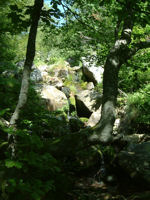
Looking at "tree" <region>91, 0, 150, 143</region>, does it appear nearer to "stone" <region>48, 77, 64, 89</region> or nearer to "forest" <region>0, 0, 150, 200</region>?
"forest" <region>0, 0, 150, 200</region>

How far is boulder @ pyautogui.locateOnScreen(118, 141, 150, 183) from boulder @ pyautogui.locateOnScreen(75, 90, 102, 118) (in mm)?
8592

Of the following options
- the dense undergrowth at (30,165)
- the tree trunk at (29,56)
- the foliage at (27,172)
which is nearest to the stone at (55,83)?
the dense undergrowth at (30,165)

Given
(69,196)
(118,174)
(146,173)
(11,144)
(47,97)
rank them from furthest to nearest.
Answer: (47,97), (118,174), (146,173), (69,196), (11,144)

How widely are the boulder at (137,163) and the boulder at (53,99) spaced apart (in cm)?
912

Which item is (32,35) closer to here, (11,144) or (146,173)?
(11,144)

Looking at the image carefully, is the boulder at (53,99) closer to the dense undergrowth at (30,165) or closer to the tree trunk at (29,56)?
the dense undergrowth at (30,165)

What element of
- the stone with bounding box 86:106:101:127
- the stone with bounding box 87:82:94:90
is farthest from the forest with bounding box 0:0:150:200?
the stone with bounding box 87:82:94:90

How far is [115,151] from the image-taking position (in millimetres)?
7977

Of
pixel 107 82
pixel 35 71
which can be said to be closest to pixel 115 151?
pixel 107 82

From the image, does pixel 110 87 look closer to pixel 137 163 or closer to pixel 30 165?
pixel 30 165

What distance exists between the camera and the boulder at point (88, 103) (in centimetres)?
1484

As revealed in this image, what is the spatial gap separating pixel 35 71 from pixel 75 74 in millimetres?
7072

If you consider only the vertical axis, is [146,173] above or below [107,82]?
below

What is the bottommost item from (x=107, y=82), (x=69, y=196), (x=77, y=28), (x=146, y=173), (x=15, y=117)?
(x=69, y=196)
